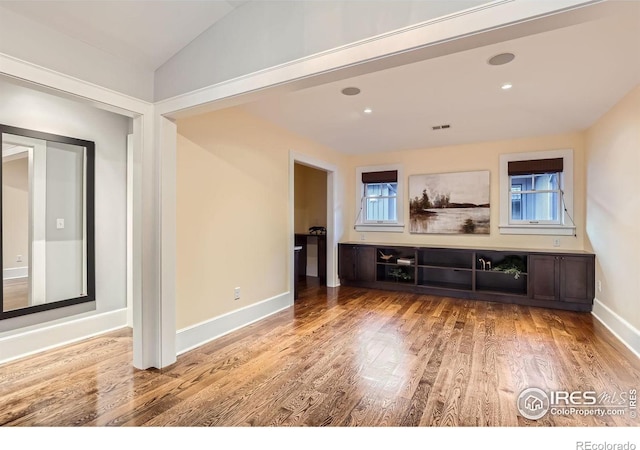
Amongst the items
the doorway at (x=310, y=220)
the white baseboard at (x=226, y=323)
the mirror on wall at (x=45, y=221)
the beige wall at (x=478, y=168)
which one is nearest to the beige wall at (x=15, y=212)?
the mirror on wall at (x=45, y=221)

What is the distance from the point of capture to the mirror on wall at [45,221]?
2770 mm

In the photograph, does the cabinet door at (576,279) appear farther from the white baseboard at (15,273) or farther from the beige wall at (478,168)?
the white baseboard at (15,273)

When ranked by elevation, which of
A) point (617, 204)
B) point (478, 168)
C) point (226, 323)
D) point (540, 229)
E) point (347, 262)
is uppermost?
point (478, 168)

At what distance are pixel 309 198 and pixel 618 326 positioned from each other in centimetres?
521

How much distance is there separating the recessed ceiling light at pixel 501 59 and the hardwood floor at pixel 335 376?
8.23ft

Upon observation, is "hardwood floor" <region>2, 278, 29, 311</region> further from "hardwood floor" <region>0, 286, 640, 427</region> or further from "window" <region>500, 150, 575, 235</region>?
"window" <region>500, 150, 575, 235</region>

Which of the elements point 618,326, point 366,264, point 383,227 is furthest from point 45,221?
point 618,326

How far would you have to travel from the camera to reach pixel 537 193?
4.71 meters

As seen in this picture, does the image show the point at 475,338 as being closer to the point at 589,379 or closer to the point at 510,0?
the point at 589,379

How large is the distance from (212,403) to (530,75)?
369 centimetres

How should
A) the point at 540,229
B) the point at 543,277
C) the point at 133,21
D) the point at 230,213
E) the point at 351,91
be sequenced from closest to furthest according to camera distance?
the point at 133,21, the point at 351,91, the point at 230,213, the point at 543,277, the point at 540,229

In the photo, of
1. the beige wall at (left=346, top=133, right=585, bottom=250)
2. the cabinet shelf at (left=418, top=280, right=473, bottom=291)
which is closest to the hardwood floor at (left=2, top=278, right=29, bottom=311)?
the beige wall at (left=346, top=133, right=585, bottom=250)

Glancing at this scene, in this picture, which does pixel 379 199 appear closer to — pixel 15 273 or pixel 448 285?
pixel 448 285

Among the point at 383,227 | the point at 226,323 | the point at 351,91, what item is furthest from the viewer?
the point at 383,227
